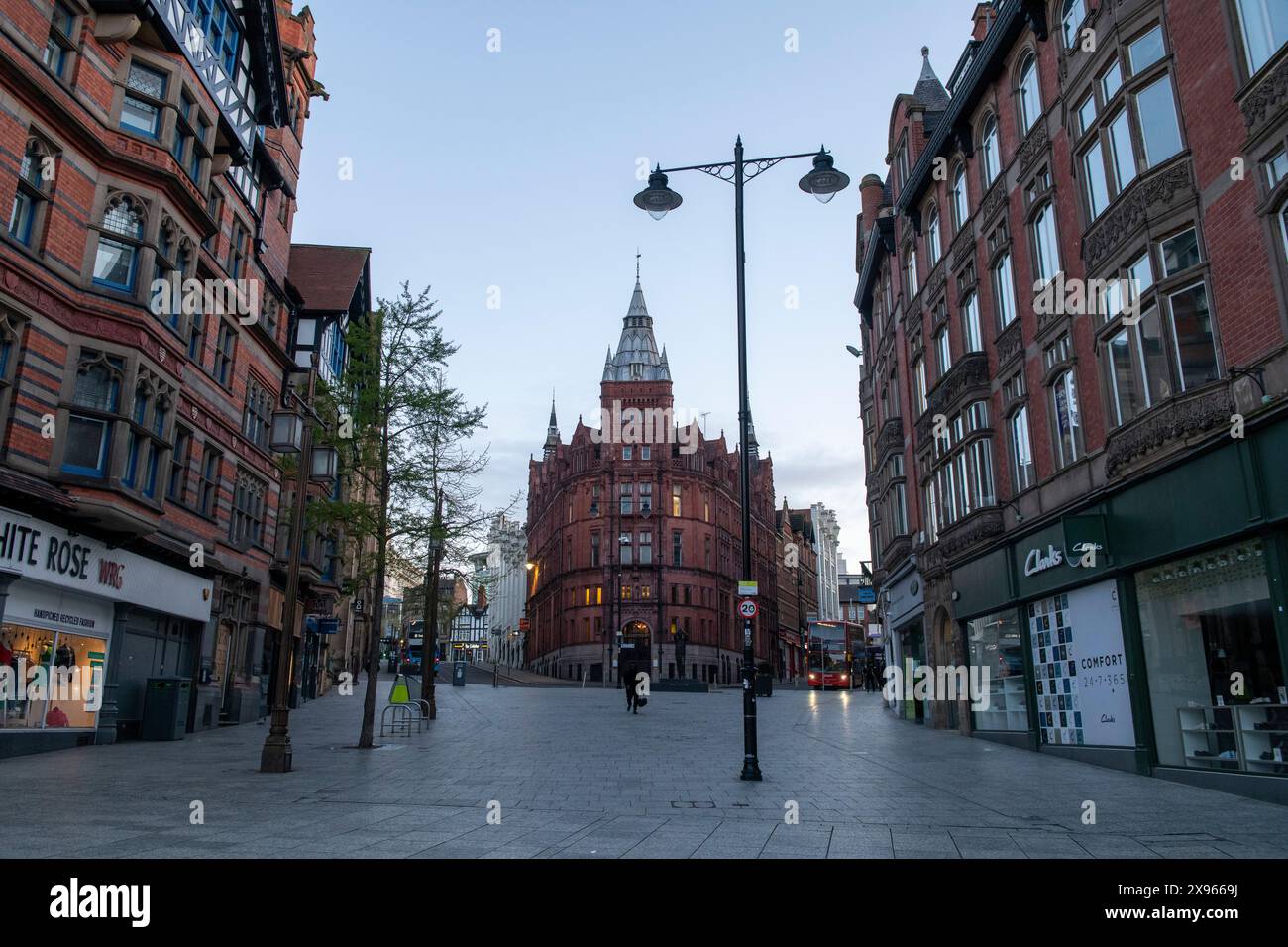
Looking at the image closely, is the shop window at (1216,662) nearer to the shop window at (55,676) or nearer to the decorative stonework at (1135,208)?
the decorative stonework at (1135,208)

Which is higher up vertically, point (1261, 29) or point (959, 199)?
point (959, 199)

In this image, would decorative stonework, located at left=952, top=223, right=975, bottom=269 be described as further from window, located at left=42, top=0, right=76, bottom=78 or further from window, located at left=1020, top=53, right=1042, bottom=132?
window, located at left=42, top=0, right=76, bottom=78

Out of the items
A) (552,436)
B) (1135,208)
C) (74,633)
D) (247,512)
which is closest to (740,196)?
(1135,208)

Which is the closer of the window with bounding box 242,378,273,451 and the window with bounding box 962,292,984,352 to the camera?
the window with bounding box 962,292,984,352

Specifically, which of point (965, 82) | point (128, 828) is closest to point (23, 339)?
point (128, 828)

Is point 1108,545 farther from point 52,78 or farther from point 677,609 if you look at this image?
point 677,609

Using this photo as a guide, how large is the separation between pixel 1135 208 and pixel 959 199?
1018cm

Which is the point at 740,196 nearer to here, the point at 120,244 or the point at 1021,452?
the point at 1021,452

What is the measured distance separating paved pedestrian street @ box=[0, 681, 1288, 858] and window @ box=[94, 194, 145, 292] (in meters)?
9.40

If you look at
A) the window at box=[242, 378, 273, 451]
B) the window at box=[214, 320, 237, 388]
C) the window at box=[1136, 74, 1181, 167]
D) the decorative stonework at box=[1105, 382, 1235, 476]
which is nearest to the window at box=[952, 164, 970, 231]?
the window at box=[1136, 74, 1181, 167]

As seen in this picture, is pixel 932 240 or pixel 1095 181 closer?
pixel 1095 181

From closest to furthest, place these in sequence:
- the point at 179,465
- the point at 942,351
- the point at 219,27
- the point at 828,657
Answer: the point at 179,465
the point at 219,27
the point at 942,351
the point at 828,657

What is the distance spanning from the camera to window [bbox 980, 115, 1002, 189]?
68.5 ft

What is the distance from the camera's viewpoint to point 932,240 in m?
25.8
